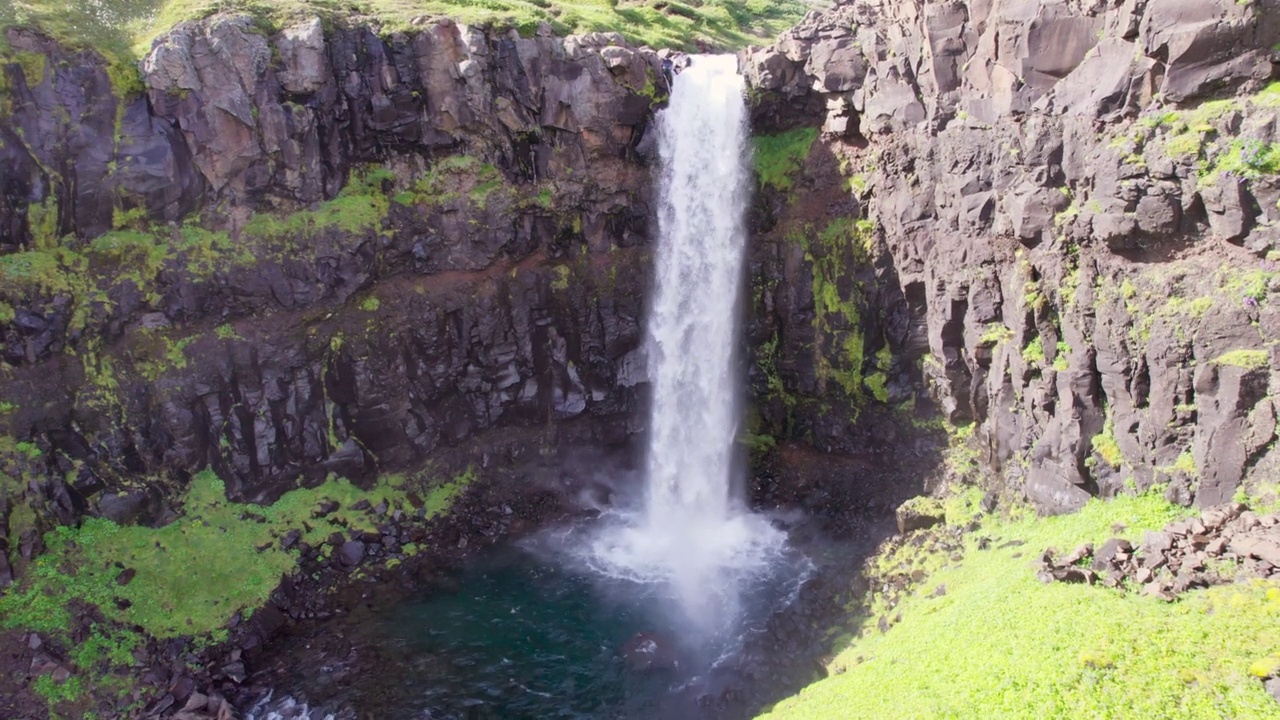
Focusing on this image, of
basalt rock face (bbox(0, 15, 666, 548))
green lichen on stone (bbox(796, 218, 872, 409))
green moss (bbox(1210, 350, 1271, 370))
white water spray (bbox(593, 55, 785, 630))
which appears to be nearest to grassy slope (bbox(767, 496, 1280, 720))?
green moss (bbox(1210, 350, 1271, 370))

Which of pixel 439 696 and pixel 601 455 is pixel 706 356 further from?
pixel 439 696

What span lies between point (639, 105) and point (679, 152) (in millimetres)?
2534

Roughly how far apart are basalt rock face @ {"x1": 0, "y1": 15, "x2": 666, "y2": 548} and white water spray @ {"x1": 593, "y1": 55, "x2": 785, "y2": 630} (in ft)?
4.03

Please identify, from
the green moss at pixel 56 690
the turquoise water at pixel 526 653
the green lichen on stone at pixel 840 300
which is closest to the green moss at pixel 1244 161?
the green lichen on stone at pixel 840 300

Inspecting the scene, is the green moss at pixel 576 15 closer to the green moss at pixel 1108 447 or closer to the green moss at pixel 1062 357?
the green moss at pixel 1062 357

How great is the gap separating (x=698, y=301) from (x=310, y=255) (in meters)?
15.5

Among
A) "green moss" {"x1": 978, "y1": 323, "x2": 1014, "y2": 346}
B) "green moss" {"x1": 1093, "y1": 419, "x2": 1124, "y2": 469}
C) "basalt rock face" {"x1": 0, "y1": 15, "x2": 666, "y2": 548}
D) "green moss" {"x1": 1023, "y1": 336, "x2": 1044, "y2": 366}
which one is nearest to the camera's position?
"green moss" {"x1": 1093, "y1": 419, "x2": 1124, "y2": 469}

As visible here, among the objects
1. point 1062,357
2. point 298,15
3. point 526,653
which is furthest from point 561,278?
point 1062,357

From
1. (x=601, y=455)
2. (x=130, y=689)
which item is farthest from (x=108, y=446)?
(x=601, y=455)

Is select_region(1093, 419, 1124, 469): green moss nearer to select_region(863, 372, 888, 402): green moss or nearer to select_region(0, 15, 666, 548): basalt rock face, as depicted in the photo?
select_region(863, 372, 888, 402): green moss

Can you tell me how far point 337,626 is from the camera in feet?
87.1

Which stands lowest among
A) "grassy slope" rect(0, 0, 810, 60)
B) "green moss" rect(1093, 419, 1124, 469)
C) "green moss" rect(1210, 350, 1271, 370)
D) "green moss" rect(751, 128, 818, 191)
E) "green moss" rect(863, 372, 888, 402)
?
"green moss" rect(863, 372, 888, 402)

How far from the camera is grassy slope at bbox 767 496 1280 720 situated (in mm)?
15336

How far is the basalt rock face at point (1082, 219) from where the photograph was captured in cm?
1945
